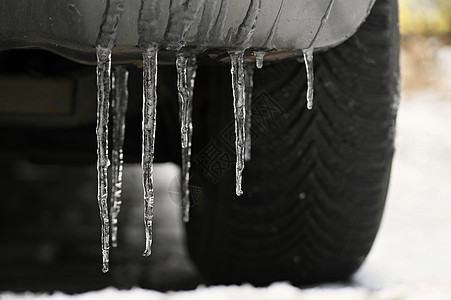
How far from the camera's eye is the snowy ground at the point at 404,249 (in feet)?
4.41

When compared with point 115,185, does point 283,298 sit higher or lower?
lower

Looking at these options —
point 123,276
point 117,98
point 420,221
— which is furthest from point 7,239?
point 420,221

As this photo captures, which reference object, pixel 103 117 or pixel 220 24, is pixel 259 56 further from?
pixel 103 117

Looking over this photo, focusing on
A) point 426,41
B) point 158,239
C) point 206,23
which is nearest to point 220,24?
point 206,23

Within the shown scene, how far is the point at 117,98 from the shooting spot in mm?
1224

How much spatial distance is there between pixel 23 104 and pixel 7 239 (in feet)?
3.37

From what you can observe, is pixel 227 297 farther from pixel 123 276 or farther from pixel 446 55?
pixel 446 55

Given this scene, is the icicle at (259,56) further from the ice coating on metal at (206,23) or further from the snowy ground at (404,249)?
the snowy ground at (404,249)

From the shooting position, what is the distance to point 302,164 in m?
1.42

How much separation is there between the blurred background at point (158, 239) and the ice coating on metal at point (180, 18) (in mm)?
596

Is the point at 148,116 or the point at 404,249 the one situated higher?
the point at 148,116

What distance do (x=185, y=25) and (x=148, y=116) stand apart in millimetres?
177

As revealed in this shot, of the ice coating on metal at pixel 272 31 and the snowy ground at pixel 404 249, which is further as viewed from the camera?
the snowy ground at pixel 404 249

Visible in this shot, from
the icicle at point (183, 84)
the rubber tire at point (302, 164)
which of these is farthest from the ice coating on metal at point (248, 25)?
the rubber tire at point (302, 164)
